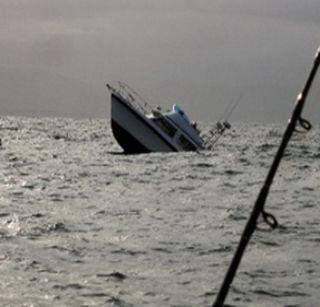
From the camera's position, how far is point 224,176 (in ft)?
125

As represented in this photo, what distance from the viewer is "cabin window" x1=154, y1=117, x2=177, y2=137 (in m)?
46.0

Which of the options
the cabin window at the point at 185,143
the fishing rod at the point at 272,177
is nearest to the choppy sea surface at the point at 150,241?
the fishing rod at the point at 272,177

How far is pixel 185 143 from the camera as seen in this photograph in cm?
4747

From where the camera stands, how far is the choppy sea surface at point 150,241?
11547 millimetres

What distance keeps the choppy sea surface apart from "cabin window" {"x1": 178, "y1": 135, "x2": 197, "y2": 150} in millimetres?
10340

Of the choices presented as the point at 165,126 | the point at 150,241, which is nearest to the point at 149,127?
the point at 165,126

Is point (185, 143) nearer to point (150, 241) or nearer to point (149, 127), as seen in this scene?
point (149, 127)

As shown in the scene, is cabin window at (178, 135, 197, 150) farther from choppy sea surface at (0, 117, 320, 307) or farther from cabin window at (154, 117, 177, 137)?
choppy sea surface at (0, 117, 320, 307)

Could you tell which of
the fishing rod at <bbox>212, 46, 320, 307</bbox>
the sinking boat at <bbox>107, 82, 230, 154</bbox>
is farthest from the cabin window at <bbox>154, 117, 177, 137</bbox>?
the fishing rod at <bbox>212, 46, 320, 307</bbox>

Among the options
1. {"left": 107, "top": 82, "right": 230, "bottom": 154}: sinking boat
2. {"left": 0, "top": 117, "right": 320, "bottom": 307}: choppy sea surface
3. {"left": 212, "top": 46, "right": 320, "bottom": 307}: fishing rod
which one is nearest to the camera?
{"left": 212, "top": 46, "right": 320, "bottom": 307}: fishing rod

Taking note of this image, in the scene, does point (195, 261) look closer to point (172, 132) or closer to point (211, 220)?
point (211, 220)

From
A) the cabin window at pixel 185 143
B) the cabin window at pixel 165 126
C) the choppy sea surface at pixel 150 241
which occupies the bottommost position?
the choppy sea surface at pixel 150 241

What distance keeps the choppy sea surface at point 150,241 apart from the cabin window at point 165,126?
960cm

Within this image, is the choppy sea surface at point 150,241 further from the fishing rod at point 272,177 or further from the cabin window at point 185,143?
the cabin window at point 185,143
